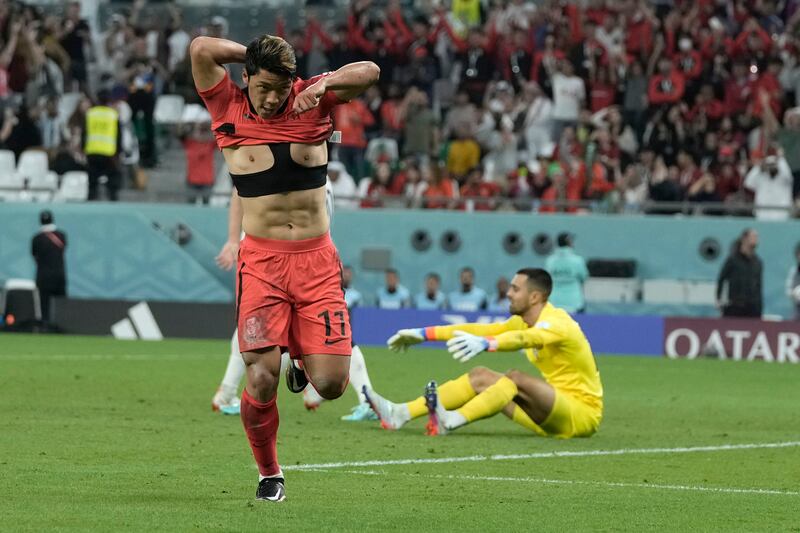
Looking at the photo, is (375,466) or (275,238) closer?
(275,238)

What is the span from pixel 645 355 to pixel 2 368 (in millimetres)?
10323

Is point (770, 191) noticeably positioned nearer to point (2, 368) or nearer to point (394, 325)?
point (394, 325)

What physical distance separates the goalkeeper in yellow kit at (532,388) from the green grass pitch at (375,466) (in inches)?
6.8

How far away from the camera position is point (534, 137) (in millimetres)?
27641

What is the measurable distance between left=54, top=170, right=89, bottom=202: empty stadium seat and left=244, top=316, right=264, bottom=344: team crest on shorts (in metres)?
19.2

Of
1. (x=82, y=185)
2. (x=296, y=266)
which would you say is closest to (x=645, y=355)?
(x=82, y=185)

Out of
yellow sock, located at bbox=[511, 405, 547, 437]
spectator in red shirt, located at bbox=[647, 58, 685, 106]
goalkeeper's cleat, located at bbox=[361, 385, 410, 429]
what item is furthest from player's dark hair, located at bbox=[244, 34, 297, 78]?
spectator in red shirt, located at bbox=[647, 58, 685, 106]

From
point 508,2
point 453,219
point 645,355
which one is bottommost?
point 645,355

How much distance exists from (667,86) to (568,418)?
609 inches

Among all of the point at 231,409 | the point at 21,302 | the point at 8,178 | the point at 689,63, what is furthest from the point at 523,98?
the point at 231,409

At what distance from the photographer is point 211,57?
8.40 metres

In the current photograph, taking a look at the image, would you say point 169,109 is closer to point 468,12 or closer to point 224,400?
point 468,12

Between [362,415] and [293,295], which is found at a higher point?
[293,295]

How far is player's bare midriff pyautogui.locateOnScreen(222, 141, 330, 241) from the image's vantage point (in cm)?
854
